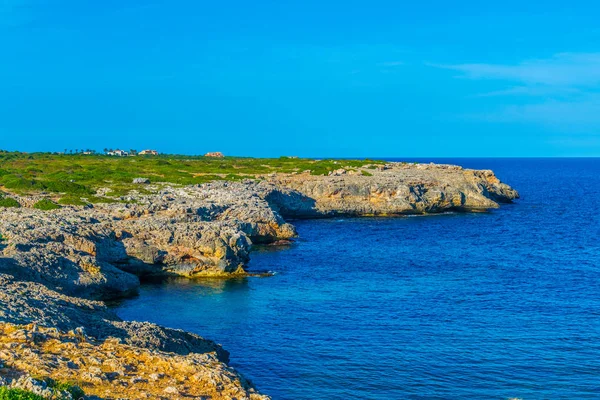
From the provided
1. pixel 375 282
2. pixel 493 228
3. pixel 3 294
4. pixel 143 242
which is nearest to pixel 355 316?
pixel 375 282

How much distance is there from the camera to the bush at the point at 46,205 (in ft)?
178

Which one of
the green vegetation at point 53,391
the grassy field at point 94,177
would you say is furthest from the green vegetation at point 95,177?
the green vegetation at point 53,391

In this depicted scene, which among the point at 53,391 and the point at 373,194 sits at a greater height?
the point at 373,194

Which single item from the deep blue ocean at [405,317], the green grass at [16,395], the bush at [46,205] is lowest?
the deep blue ocean at [405,317]

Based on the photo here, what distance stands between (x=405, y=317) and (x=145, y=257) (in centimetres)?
1866

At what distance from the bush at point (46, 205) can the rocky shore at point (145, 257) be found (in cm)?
186

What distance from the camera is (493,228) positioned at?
78375mm

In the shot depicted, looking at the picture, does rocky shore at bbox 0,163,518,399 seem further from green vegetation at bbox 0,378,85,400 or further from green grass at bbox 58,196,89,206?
green grass at bbox 58,196,89,206

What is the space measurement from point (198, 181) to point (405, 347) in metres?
61.2

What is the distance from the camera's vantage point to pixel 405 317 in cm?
3647

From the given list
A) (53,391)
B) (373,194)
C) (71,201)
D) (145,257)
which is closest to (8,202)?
(71,201)

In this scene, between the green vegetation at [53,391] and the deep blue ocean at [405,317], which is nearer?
the green vegetation at [53,391]

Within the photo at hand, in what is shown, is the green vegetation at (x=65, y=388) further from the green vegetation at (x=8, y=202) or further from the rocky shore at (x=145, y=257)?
the green vegetation at (x=8, y=202)

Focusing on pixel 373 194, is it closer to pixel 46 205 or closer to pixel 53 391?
pixel 46 205
